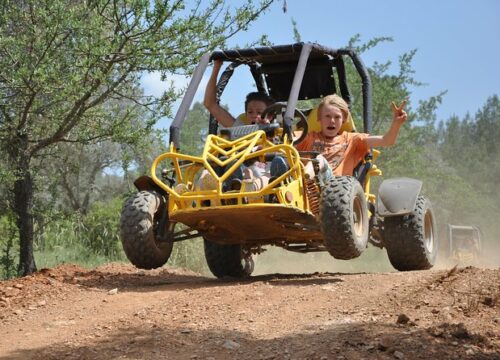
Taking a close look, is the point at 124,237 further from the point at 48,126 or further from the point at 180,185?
the point at 48,126

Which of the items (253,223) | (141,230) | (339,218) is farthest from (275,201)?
(141,230)

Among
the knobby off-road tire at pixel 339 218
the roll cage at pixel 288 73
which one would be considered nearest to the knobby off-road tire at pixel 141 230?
the roll cage at pixel 288 73

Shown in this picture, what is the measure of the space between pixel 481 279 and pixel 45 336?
11.1ft

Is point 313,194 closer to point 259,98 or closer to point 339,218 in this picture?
point 339,218

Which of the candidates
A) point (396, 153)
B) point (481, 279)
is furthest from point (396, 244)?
point (396, 153)

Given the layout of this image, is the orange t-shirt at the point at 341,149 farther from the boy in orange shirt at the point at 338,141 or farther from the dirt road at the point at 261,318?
the dirt road at the point at 261,318

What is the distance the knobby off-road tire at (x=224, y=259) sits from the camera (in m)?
8.68

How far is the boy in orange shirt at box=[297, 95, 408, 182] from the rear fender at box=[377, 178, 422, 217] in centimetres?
43

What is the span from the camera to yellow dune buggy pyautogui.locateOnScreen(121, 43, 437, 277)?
6.57m

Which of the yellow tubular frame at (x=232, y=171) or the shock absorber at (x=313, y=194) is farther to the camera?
the shock absorber at (x=313, y=194)

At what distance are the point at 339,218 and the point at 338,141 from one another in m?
1.47

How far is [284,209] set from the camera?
646cm

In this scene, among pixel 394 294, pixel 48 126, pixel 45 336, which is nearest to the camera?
pixel 45 336

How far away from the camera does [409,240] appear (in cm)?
790
